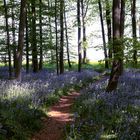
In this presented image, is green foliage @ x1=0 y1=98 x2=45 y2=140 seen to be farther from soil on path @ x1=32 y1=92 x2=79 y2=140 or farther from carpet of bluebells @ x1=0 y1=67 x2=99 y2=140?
soil on path @ x1=32 y1=92 x2=79 y2=140

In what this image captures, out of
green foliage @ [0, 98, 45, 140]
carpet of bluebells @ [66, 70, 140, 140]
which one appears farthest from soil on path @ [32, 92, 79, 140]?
carpet of bluebells @ [66, 70, 140, 140]

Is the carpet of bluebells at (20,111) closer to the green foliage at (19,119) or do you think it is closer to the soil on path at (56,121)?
the green foliage at (19,119)

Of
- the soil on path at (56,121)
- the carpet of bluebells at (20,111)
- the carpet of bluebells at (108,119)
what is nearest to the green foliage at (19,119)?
the carpet of bluebells at (20,111)

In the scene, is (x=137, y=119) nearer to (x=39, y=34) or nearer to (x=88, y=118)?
(x=88, y=118)

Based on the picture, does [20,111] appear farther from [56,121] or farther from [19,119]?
[56,121]

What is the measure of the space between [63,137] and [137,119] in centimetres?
219

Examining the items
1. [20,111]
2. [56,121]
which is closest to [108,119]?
[56,121]

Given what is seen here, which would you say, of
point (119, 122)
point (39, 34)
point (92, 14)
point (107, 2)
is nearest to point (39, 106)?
point (119, 122)

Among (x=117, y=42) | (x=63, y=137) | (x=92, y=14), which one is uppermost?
(x=92, y=14)

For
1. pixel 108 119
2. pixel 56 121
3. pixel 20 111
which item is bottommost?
pixel 56 121

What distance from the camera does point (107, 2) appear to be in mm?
36312

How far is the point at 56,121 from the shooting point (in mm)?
11141

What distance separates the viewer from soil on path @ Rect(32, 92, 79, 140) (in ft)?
30.7

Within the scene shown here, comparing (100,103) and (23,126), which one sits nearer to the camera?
(23,126)
